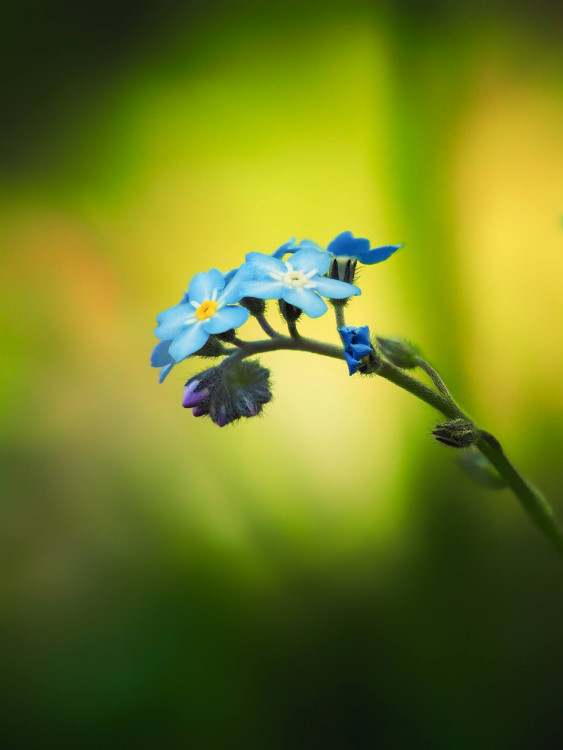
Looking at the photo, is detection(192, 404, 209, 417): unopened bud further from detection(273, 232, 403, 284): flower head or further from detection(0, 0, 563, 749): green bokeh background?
detection(0, 0, 563, 749): green bokeh background

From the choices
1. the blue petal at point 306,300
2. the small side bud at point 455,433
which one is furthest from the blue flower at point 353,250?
the small side bud at point 455,433

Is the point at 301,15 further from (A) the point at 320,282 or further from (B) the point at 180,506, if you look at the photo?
(A) the point at 320,282

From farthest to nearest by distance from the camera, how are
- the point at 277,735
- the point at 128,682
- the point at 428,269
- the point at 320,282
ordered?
the point at 428,269, the point at 128,682, the point at 277,735, the point at 320,282

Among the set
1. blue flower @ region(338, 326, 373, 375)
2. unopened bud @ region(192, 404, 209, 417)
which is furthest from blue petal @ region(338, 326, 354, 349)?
unopened bud @ region(192, 404, 209, 417)

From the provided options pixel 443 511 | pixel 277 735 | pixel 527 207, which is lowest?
pixel 277 735

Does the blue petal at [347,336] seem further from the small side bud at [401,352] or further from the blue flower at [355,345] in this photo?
the small side bud at [401,352]

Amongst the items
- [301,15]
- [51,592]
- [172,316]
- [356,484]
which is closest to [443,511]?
[356,484]

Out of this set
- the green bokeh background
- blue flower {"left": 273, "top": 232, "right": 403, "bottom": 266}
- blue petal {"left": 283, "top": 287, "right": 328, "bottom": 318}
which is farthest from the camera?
the green bokeh background
